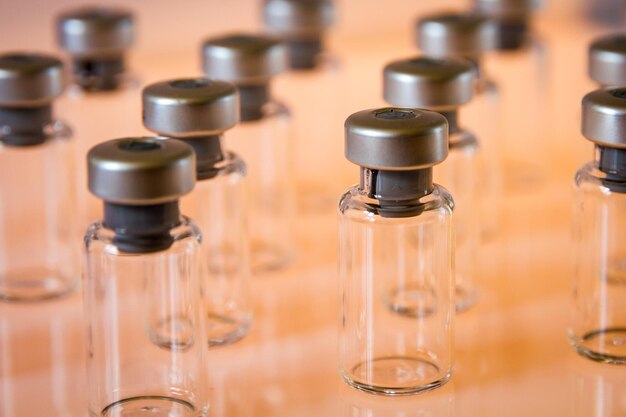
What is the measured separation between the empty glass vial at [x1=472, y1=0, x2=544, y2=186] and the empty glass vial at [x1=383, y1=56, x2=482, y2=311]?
16cm

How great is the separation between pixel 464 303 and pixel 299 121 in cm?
44

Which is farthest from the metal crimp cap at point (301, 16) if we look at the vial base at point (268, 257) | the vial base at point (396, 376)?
the vial base at point (396, 376)

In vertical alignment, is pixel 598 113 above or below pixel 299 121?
above

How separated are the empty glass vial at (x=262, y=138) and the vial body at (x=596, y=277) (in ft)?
0.90

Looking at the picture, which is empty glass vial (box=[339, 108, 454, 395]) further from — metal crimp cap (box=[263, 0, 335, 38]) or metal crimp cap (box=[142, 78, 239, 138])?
metal crimp cap (box=[263, 0, 335, 38])

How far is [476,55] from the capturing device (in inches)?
44.0

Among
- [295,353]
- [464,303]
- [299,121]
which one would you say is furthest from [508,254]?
[299,121]

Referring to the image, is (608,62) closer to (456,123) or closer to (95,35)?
(456,123)

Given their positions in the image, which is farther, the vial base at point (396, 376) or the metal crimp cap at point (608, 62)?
the metal crimp cap at point (608, 62)

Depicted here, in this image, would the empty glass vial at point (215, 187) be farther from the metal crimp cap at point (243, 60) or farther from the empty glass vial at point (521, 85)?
the empty glass vial at point (521, 85)

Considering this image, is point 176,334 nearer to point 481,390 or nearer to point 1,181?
point 481,390

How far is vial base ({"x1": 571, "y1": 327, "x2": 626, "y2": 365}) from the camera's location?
0.89 metres

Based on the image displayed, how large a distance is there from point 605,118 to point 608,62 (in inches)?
6.3

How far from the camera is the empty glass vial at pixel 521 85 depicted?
1.25 m
